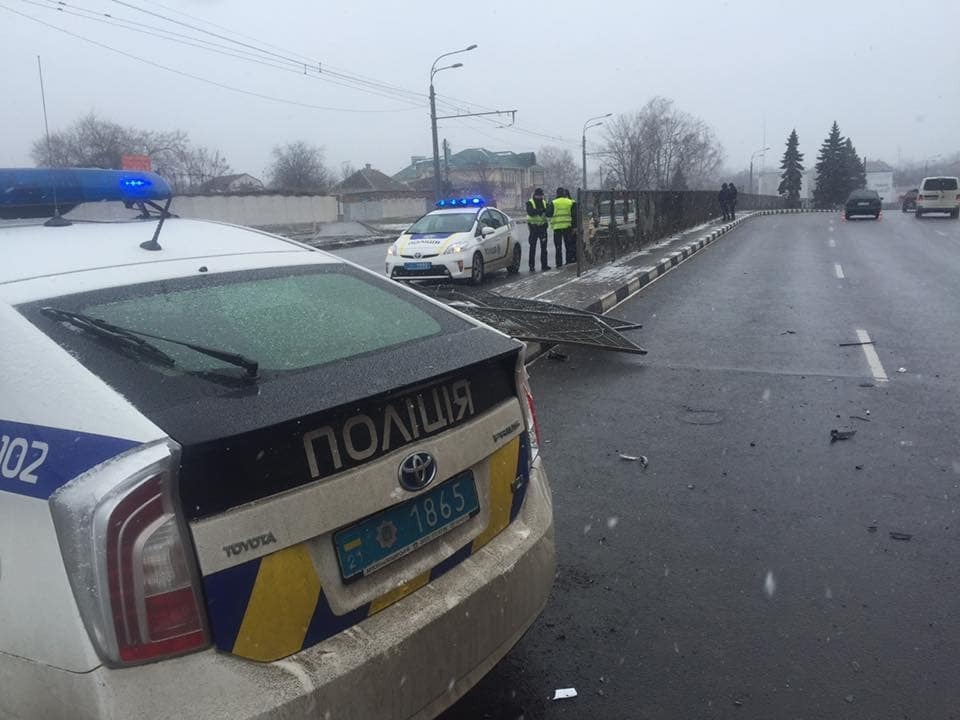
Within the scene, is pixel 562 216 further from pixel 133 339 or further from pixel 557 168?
pixel 557 168

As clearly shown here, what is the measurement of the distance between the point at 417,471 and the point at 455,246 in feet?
39.0

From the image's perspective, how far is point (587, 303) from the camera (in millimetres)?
10430

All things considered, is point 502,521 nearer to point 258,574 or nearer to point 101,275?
point 258,574

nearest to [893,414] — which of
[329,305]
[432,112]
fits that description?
[329,305]

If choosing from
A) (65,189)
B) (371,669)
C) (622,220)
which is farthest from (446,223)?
(371,669)

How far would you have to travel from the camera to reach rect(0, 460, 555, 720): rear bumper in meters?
1.61

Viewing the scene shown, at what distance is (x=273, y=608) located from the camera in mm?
1762

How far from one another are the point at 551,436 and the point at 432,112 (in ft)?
94.0

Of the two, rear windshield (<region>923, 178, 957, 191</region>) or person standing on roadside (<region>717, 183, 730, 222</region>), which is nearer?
rear windshield (<region>923, 178, 957, 191</region>)

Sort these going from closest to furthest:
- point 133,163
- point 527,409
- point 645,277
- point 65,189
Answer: point 527,409, point 65,189, point 133,163, point 645,277

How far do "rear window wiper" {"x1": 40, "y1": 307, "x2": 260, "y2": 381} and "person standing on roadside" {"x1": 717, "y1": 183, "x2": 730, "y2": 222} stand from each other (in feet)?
124

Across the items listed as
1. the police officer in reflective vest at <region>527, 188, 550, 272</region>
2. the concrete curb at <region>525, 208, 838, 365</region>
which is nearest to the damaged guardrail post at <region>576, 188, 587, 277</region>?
the police officer in reflective vest at <region>527, 188, 550, 272</region>

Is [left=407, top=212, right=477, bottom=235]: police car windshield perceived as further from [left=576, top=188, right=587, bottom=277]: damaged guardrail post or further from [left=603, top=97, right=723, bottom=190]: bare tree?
[left=603, top=97, right=723, bottom=190]: bare tree

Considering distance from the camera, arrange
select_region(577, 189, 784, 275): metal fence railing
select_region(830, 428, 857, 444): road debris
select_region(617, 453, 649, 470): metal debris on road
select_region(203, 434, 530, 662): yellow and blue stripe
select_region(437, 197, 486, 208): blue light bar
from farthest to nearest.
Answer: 1. select_region(437, 197, 486, 208): blue light bar
2. select_region(577, 189, 784, 275): metal fence railing
3. select_region(830, 428, 857, 444): road debris
4. select_region(617, 453, 649, 470): metal debris on road
5. select_region(203, 434, 530, 662): yellow and blue stripe
